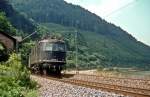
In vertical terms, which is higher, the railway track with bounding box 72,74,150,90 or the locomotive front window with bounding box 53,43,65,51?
the locomotive front window with bounding box 53,43,65,51

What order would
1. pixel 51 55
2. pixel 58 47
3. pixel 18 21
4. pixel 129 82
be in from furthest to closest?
pixel 18 21, pixel 58 47, pixel 51 55, pixel 129 82

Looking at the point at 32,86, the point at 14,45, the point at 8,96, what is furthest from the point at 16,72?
the point at 14,45

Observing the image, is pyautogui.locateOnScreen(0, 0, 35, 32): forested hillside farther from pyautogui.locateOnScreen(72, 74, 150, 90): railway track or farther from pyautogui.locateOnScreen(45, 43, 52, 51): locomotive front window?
pyautogui.locateOnScreen(72, 74, 150, 90): railway track

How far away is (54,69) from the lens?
37688mm

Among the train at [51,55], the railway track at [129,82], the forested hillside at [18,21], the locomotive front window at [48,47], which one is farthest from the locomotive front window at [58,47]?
the forested hillside at [18,21]

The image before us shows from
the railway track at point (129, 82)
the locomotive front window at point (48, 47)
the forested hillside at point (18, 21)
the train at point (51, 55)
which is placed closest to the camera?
the railway track at point (129, 82)

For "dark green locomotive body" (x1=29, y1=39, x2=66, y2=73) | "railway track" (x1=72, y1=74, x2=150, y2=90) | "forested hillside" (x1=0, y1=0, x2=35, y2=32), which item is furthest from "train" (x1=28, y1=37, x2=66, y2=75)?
"forested hillside" (x1=0, y1=0, x2=35, y2=32)

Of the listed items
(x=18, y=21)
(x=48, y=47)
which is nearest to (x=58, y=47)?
(x=48, y=47)

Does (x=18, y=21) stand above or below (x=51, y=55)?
above

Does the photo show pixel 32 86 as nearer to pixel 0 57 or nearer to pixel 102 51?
pixel 0 57

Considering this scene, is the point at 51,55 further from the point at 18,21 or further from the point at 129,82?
the point at 18,21

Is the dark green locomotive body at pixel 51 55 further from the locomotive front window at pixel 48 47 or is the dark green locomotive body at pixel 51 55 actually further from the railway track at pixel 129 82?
the railway track at pixel 129 82

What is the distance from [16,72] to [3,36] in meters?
26.1

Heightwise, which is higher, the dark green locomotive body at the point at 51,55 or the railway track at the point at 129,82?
the dark green locomotive body at the point at 51,55
